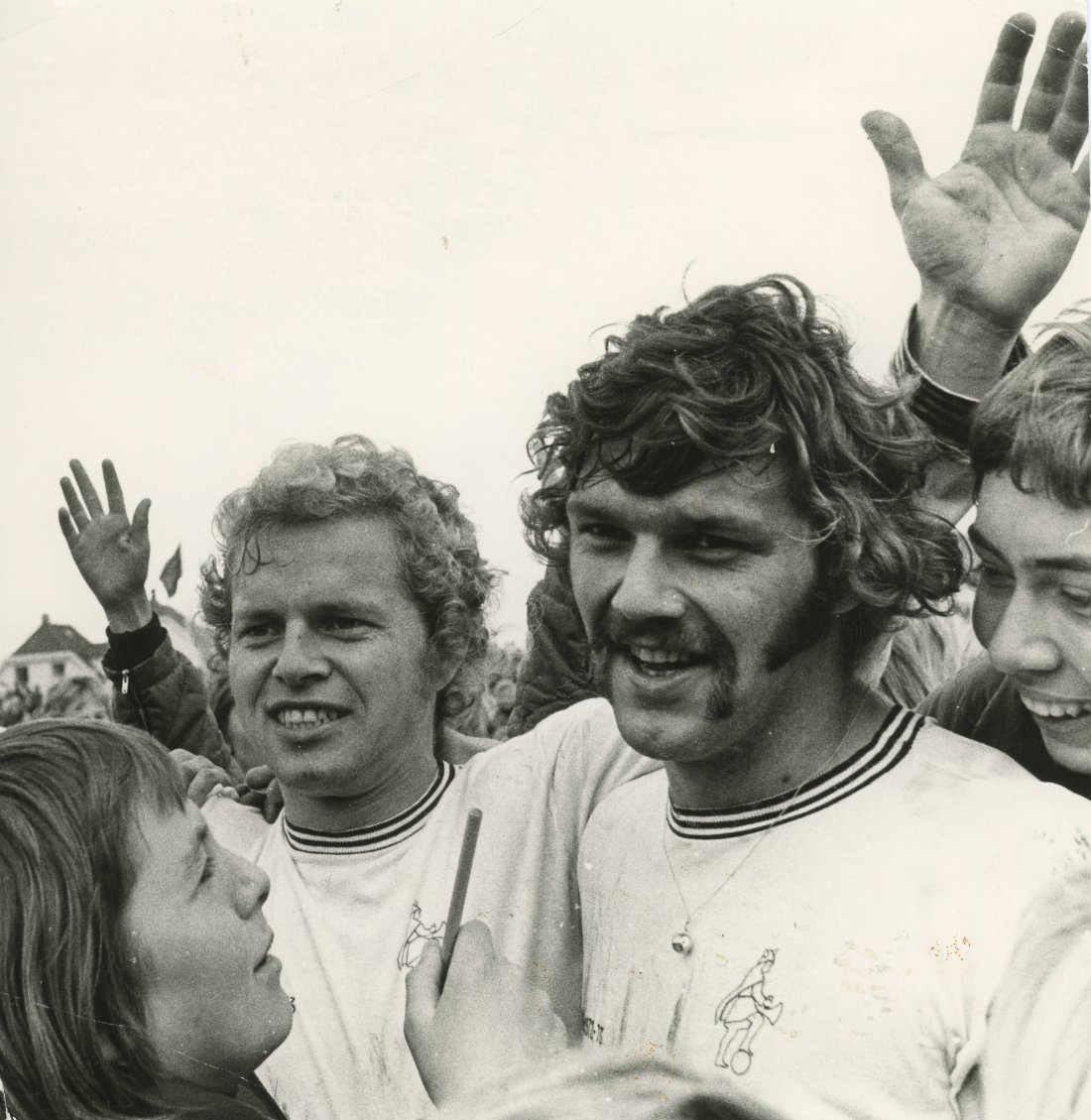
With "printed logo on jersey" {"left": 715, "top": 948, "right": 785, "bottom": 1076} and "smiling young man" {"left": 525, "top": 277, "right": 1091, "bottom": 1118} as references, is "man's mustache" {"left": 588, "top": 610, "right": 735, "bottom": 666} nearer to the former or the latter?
"smiling young man" {"left": 525, "top": 277, "right": 1091, "bottom": 1118}

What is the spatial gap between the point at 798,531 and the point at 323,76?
153 centimetres

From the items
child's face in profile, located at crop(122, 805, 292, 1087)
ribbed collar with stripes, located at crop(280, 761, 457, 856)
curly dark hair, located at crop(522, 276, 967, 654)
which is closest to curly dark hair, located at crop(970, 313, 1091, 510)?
curly dark hair, located at crop(522, 276, 967, 654)

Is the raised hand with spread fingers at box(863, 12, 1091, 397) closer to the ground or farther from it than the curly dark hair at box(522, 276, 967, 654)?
farther from it

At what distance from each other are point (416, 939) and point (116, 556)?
1.11m

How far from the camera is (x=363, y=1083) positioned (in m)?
2.98

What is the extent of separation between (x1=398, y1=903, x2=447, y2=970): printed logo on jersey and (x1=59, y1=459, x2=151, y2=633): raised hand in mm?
936

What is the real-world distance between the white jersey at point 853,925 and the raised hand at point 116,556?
1.34m

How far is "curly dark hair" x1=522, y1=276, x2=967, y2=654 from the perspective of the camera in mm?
2545

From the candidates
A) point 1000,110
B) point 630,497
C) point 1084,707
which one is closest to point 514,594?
point 630,497

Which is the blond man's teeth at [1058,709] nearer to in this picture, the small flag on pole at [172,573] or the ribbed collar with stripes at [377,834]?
the ribbed collar with stripes at [377,834]

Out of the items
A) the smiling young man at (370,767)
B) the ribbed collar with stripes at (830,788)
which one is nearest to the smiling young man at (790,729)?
the ribbed collar with stripes at (830,788)

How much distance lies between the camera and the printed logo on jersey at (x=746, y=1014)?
2.57m

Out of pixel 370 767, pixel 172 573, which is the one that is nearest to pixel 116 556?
pixel 172 573

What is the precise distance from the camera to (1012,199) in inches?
111
